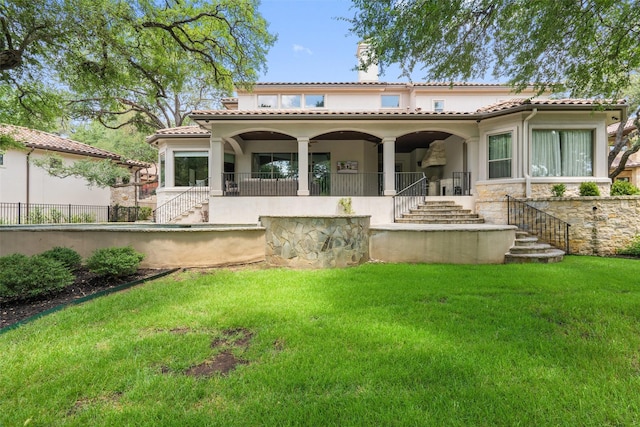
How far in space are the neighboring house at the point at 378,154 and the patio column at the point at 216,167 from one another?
1.5 inches

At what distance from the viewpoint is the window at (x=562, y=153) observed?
35.1ft

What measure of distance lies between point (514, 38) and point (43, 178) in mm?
22451

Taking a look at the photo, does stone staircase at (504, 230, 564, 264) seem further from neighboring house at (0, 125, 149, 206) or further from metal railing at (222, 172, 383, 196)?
neighboring house at (0, 125, 149, 206)

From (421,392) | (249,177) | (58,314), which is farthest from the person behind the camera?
(249,177)

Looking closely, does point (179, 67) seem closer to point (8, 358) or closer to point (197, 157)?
point (197, 157)

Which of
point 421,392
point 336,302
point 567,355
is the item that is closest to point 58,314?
point 336,302

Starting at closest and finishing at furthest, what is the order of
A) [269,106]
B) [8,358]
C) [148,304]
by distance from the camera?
[8,358] < [148,304] < [269,106]

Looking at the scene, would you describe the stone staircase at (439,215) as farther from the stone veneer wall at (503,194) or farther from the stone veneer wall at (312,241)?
the stone veneer wall at (312,241)

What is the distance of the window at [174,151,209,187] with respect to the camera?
15.1 meters

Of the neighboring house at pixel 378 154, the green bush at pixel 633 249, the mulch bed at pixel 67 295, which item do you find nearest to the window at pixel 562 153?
the neighboring house at pixel 378 154

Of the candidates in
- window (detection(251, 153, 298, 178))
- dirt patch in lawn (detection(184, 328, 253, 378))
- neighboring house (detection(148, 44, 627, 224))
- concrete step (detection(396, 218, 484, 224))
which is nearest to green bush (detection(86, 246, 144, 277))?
dirt patch in lawn (detection(184, 328, 253, 378))

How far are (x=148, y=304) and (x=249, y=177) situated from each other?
10521 millimetres

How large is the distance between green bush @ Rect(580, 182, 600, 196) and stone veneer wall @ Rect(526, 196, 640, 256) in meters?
0.70

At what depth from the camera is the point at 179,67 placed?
970cm
